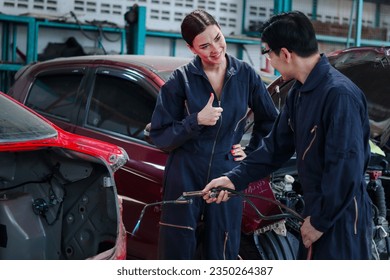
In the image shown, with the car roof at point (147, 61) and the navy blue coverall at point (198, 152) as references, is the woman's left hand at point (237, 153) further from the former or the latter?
the car roof at point (147, 61)

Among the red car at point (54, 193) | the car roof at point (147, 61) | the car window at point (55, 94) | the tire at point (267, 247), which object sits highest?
the car roof at point (147, 61)

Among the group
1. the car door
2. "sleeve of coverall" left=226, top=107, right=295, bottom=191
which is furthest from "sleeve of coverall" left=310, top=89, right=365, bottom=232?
the car door

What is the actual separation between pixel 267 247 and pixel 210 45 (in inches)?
44.6

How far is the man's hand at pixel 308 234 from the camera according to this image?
7.02ft

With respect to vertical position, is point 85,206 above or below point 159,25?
below

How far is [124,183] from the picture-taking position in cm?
363

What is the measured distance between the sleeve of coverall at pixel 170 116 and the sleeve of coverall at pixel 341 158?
89 centimetres

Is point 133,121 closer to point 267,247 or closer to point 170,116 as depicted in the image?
Answer: point 170,116

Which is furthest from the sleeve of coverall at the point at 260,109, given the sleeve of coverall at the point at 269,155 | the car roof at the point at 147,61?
the car roof at the point at 147,61

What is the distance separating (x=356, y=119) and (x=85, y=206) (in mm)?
1261

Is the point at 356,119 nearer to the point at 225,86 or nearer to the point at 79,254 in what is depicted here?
the point at 225,86

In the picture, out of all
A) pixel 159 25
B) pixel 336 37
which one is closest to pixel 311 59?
pixel 159 25

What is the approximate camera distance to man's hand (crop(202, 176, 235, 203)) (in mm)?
2422

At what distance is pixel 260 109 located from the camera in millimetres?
2996
